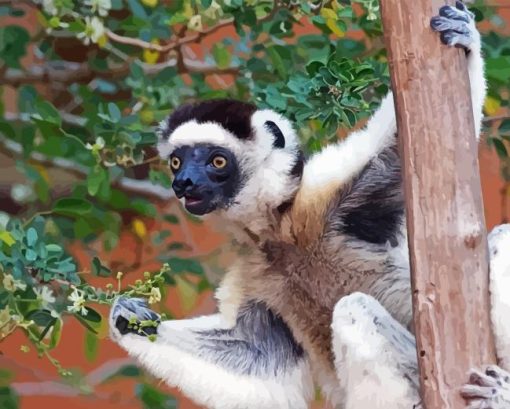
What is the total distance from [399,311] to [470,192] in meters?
0.66

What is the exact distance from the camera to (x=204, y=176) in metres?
2.80

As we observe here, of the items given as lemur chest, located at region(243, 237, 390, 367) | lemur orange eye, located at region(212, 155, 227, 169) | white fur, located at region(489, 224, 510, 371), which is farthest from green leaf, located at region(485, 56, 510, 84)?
white fur, located at region(489, 224, 510, 371)

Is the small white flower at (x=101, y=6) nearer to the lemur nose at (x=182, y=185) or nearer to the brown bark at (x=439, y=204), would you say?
the lemur nose at (x=182, y=185)

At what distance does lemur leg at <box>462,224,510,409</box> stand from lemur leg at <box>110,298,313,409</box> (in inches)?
31.6

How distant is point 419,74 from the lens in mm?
2180

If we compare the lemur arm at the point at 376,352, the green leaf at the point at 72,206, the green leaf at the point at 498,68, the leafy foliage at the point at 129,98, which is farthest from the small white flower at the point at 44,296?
the green leaf at the point at 498,68

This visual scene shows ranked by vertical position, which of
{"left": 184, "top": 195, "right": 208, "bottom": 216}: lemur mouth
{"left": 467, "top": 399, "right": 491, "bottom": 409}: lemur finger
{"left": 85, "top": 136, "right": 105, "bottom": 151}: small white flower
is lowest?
{"left": 467, "top": 399, "right": 491, "bottom": 409}: lemur finger

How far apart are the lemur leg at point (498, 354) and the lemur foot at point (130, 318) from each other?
0.97 meters

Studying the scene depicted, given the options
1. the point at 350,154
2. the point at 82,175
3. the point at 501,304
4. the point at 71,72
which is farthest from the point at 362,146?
the point at 71,72

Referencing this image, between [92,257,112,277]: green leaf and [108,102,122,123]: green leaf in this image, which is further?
[108,102,122,123]: green leaf

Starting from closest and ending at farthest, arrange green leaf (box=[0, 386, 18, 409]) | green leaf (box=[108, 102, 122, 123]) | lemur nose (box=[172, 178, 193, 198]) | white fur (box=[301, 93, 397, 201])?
white fur (box=[301, 93, 397, 201]), lemur nose (box=[172, 178, 193, 198]), green leaf (box=[108, 102, 122, 123]), green leaf (box=[0, 386, 18, 409])

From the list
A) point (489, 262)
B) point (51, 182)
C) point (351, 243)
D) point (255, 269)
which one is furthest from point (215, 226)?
point (51, 182)

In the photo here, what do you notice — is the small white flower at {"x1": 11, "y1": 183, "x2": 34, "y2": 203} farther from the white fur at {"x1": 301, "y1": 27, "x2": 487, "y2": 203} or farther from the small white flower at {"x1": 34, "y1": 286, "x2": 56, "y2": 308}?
the white fur at {"x1": 301, "y1": 27, "x2": 487, "y2": 203}

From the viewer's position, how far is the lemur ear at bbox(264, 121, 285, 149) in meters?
2.91
